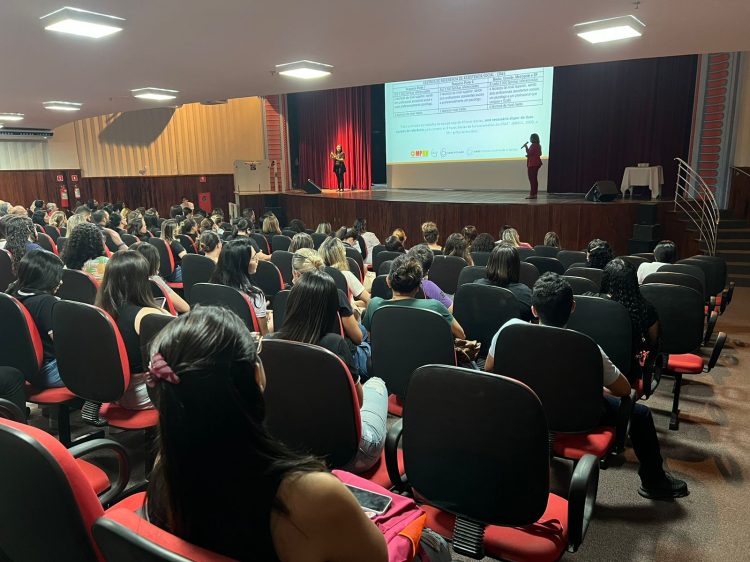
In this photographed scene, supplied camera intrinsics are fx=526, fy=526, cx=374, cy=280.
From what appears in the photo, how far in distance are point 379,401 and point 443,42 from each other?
423 centimetres

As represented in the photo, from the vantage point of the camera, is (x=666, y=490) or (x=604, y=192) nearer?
(x=666, y=490)

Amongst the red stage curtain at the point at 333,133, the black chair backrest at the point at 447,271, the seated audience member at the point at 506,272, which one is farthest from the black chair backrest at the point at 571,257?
the red stage curtain at the point at 333,133

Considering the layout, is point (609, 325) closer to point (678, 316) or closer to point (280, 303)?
point (678, 316)

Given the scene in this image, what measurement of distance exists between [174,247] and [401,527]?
541 centimetres

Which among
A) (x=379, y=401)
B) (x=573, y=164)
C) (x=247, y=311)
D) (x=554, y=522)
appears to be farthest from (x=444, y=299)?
(x=573, y=164)

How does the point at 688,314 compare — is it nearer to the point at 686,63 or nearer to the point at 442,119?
the point at 686,63

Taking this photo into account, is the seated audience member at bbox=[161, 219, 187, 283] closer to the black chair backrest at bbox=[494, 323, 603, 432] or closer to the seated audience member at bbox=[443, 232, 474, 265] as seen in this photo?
the seated audience member at bbox=[443, 232, 474, 265]

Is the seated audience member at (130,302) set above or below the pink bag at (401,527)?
above

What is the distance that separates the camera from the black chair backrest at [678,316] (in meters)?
3.18

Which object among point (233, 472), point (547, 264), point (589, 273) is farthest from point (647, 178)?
point (233, 472)

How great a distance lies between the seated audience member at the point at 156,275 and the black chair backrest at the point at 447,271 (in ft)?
7.22

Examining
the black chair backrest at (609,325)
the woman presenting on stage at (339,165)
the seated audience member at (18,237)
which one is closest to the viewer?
the black chair backrest at (609,325)

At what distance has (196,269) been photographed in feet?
15.1

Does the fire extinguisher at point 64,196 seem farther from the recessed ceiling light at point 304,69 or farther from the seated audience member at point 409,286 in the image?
the seated audience member at point 409,286
